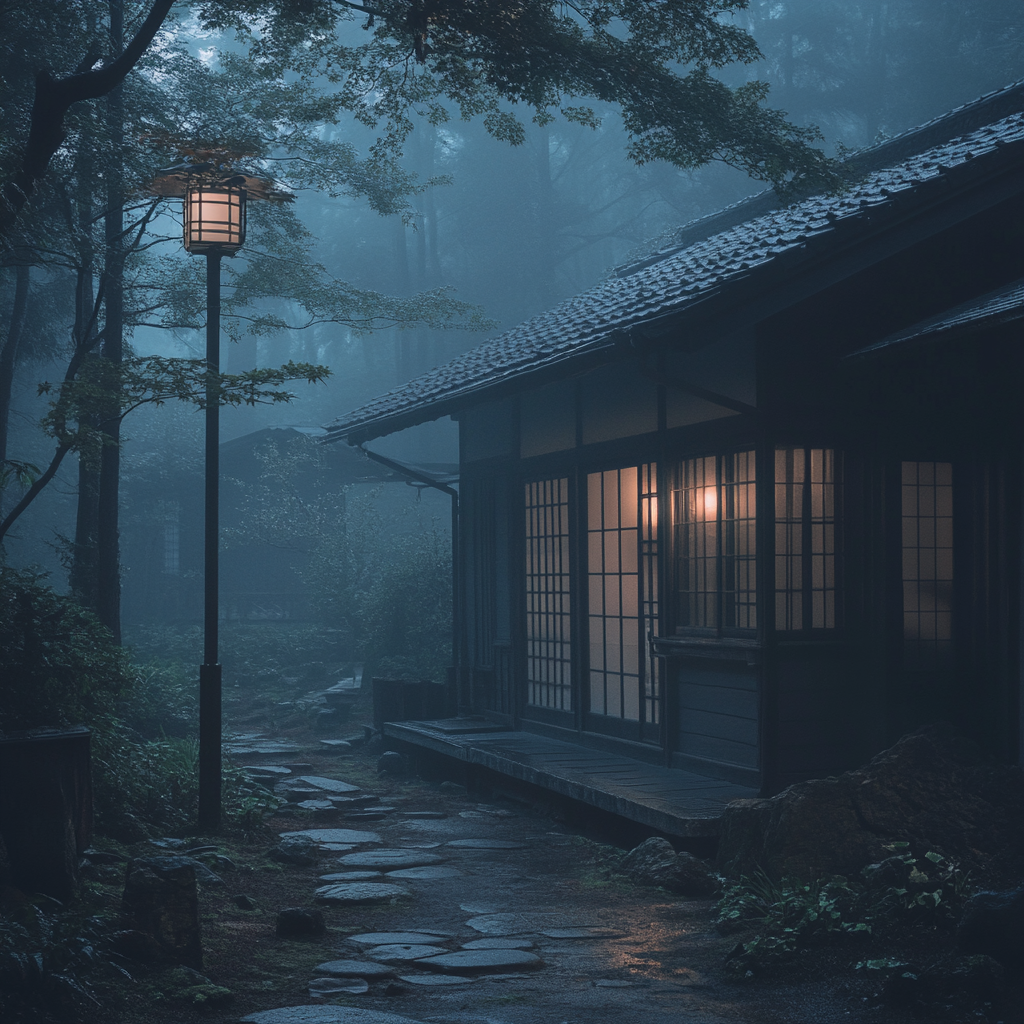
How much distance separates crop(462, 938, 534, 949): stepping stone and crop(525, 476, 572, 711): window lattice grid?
4.99 meters

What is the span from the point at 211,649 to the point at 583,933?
147 inches

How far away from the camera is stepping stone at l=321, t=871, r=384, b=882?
721 centimetres

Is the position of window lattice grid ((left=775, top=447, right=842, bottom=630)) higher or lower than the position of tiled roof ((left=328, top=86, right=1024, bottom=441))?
lower

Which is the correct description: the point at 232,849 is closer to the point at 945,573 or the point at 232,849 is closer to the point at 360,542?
the point at 945,573

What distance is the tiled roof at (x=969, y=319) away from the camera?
6.11m

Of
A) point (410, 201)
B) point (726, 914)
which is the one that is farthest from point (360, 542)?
point (410, 201)

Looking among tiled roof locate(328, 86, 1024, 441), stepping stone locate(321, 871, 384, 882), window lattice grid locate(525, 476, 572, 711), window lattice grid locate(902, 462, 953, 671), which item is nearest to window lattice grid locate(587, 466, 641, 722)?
window lattice grid locate(525, 476, 572, 711)

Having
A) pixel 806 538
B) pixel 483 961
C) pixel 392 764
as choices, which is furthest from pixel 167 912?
pixel 392 764

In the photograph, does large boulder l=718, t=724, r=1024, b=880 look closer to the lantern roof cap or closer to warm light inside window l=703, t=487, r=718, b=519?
warm light inside window l=703, t=487, r=718, b=519

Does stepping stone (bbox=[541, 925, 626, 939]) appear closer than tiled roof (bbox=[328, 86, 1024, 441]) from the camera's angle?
Yes

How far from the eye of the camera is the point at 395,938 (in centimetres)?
579

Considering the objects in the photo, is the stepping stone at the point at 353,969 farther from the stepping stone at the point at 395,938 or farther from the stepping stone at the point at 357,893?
the stepping stone at the point at 357,893

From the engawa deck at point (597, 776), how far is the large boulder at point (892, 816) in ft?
2.64

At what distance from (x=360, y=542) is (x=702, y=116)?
14687 millimetres
